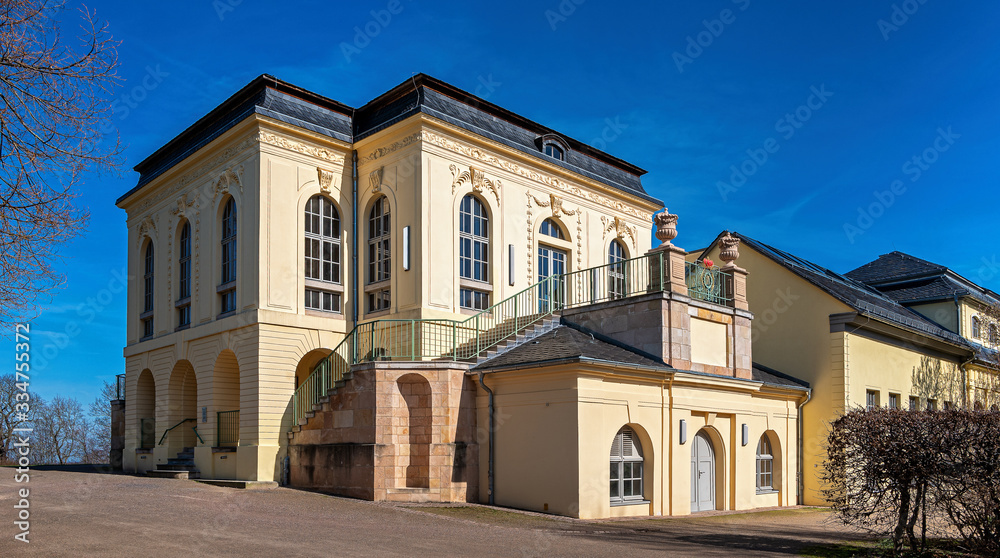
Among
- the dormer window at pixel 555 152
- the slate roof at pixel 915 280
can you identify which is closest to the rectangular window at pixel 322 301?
the dormer window at pixel 555 152

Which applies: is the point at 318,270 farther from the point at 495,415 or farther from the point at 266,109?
the point at 495,415

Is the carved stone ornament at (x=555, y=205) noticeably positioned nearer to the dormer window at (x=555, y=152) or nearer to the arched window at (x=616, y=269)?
the dormer window at (x=555, y=152)

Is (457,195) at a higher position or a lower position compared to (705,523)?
higher

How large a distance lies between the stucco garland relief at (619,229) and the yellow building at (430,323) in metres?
0.06

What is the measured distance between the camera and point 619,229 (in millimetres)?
29609

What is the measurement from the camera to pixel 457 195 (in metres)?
23.8

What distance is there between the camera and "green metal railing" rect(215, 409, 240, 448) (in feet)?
76.1

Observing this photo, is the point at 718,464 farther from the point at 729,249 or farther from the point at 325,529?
the point at 325,529

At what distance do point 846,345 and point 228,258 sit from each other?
17.8 m

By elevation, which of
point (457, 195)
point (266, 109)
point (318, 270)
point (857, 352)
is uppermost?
point (266, 109)

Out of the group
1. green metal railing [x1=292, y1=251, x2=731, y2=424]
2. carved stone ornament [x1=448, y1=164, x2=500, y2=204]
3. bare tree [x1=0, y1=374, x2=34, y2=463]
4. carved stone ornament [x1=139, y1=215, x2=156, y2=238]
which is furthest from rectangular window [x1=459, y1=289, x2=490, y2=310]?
bare tree [x1=0, y1=374, x2=34, y2=463]

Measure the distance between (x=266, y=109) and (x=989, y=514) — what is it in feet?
62.6

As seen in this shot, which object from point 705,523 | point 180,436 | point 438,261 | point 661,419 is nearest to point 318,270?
point 438,261

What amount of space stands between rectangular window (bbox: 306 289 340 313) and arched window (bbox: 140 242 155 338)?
27.4 feet
